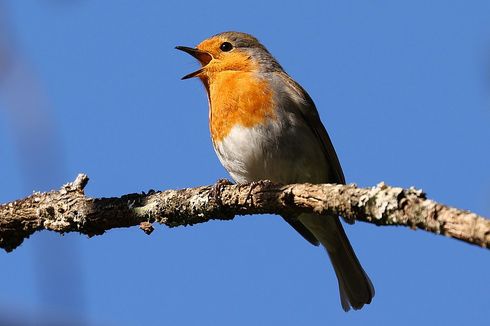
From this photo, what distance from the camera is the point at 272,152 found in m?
5.99

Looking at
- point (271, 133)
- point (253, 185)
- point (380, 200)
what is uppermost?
point (271, 133)

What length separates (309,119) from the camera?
21.4 feet

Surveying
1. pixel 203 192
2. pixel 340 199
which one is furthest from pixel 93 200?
pixel 340 199

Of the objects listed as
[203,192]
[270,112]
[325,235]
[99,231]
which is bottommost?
[99,231]

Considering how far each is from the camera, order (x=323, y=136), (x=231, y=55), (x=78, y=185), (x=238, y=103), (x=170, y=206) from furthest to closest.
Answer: (x=231, y=55)
(x=323, y=136)
(x=238, y=103)
(x=78, y=185)
(x=170, y=206)

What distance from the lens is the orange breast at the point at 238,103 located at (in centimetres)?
607

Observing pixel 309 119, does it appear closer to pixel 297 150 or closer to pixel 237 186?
pixel 297 150

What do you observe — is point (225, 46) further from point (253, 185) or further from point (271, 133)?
point (253, 185)

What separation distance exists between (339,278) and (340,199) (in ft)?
10.5

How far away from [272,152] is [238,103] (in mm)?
514

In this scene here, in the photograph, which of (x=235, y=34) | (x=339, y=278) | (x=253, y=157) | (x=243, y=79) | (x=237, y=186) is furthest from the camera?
(x=235, y=34)

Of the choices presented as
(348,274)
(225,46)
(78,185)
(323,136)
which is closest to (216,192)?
(78,185)

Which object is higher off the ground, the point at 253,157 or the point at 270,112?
the point at 270,112

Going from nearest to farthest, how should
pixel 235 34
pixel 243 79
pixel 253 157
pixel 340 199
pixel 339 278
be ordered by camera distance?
pixel 340 199 < pixel 253 157 < pixel 243 79 < pixel 339 278 < pixel 235 34
